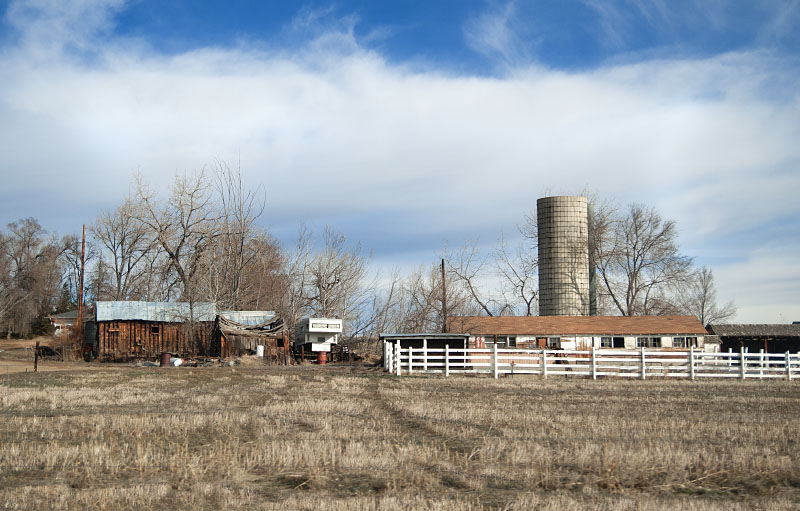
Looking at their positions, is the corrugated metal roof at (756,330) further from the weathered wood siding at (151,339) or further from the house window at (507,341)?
the weathered wood siding at (151,339)

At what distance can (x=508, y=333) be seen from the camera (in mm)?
49375

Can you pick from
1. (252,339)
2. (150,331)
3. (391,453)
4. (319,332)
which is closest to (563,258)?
(319,332)

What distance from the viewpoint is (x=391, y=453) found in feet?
35.4

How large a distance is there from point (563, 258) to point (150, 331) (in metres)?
31.0

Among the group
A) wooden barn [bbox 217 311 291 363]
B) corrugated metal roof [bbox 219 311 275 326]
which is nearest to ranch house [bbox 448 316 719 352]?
wooden barn [bbox 217 311 291 363]

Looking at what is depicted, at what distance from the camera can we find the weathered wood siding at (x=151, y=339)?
47.2 m

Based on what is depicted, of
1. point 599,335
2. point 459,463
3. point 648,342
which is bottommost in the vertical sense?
point 459,463

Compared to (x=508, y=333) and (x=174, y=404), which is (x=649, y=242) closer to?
(x=508, y=333)

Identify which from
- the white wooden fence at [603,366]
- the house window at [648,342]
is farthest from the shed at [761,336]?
the white wooden fence at [603,366]

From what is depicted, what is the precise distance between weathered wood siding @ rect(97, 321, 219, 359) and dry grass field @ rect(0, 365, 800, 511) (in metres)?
28.2

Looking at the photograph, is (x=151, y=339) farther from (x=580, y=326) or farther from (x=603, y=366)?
(x=603, y=366)

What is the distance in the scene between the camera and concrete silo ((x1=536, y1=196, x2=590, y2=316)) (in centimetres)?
6053

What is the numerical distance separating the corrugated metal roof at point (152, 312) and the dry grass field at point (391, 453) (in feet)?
93.6

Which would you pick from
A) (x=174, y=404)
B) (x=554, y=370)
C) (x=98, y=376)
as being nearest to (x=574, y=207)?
(x=554, y=370)
